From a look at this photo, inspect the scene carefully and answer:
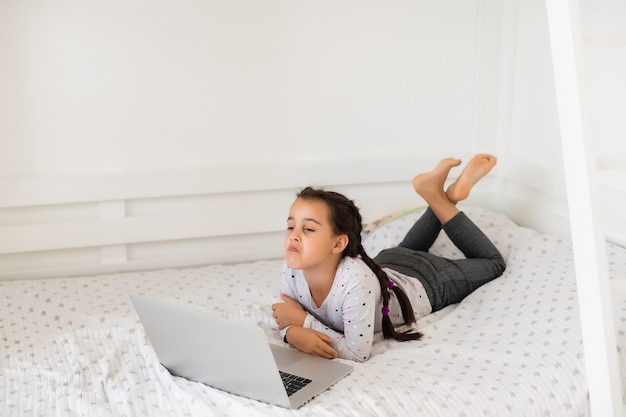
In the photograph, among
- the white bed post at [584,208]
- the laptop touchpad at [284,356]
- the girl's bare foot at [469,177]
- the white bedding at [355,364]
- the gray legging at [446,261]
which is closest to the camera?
the white bed post at [584,208]

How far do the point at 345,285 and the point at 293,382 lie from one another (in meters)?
0.30

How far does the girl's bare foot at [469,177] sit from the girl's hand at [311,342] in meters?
0.67

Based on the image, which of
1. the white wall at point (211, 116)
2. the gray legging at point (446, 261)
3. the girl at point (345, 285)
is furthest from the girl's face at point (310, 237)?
the white wall at point (211, 116)

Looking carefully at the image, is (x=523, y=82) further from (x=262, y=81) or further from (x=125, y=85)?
(x=125, y=85)

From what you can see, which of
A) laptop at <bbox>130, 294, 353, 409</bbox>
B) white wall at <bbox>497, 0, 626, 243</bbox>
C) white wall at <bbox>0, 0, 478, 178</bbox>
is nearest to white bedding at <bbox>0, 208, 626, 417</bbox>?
laptop at <bbox>130, 294, 353, 409</bbox>

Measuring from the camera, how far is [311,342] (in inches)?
74.2

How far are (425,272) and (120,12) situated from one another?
113cm

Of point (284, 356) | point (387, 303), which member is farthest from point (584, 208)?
point (284, 356)

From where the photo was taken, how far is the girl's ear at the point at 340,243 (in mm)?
1965

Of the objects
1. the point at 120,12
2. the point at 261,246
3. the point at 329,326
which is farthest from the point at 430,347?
the point at 120,12

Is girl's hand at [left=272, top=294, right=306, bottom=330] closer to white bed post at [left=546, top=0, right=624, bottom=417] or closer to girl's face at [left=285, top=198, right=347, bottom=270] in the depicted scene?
girl's face at [left=285, top=198, right=347, bottom=270]

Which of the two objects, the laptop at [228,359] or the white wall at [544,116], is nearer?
the laptop at [228,359]

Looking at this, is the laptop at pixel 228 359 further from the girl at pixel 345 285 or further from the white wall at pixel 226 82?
the white wall at pixel 226 82

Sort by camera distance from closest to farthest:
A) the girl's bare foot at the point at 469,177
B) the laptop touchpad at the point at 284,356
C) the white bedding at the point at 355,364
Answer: the white bedding at the point at 355,364 → the laptop touchpad at the point at 284,356 → the girl's bare foot at the point at 469,177
